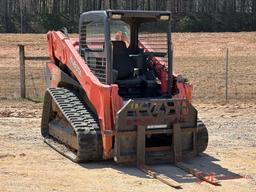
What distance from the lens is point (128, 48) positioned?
33.9ft

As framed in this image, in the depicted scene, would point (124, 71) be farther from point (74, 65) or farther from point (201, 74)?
point (201, 74)

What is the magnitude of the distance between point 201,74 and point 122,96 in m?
12.6

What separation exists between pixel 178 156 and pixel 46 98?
317 cm

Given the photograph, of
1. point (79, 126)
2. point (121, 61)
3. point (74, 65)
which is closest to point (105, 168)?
point (79, 126)

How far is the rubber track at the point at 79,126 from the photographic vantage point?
922 cm

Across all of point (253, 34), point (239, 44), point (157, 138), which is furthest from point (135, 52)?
point (253, 34)

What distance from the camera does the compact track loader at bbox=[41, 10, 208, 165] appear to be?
356 inches

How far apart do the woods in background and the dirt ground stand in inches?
1354

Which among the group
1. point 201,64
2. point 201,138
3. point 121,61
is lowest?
point 201,64

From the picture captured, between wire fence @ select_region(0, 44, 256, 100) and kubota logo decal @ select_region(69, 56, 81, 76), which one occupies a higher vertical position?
kubota logo decal @ select_region(69, 56, 81, 76)

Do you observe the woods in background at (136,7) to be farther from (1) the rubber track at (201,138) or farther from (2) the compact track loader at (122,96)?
(1) the rubber track at (201,138)

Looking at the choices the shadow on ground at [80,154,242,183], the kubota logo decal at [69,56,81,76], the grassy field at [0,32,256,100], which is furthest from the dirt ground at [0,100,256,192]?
the grassy field at [0,32,256,100]

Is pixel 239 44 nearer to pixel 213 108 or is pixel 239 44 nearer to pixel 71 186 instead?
pixel 213 108

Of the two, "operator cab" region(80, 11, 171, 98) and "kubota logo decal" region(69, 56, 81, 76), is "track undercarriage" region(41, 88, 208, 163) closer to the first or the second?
"kubota logo decal" region(69, 56, 81, 76)
